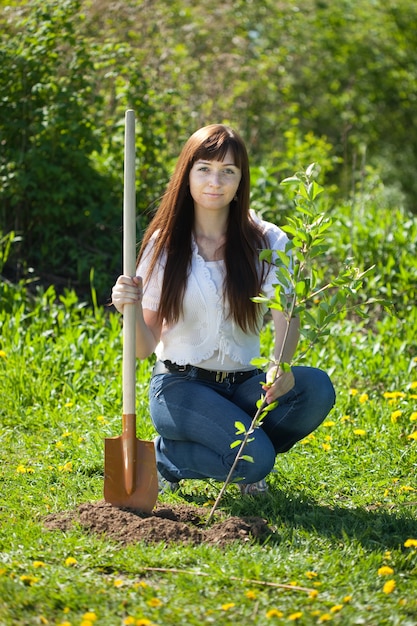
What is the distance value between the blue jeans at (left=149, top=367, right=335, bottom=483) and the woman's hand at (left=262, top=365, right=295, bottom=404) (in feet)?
0.67

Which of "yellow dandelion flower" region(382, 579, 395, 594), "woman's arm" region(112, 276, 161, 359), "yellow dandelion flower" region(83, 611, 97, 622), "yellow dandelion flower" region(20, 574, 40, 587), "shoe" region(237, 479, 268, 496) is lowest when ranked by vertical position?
"shoe" region(237, 479, 268, 496)

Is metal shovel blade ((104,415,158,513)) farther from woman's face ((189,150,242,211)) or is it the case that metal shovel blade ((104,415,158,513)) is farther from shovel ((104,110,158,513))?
woman's face ((189,150,242,211))

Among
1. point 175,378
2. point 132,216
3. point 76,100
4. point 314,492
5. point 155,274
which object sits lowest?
point 314,492

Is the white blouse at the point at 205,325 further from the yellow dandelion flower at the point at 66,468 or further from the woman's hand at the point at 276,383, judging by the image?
the yellow dandelion flower at the point at 66,468

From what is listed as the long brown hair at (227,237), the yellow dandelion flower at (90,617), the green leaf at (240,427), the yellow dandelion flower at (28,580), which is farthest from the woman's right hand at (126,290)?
the yellow dandelion flower at (90,617)

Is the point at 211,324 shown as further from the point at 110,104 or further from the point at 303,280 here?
the point at 110,104

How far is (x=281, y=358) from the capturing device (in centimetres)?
320

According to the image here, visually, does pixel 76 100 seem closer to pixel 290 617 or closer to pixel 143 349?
pixel 143 349

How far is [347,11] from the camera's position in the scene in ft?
40.1

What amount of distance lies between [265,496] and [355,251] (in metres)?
2.75

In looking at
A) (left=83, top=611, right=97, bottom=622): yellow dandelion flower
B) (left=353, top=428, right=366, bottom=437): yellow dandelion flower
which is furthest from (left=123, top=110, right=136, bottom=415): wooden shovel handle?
(left=353, top=428, right=366, bottom=437): yellow dandelion flower

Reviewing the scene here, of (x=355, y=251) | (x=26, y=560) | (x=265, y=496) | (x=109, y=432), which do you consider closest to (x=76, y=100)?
(x=355, y=251)

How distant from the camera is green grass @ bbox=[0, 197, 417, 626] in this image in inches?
98.5

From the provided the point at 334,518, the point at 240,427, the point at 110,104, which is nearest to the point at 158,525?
the point at 240,427
